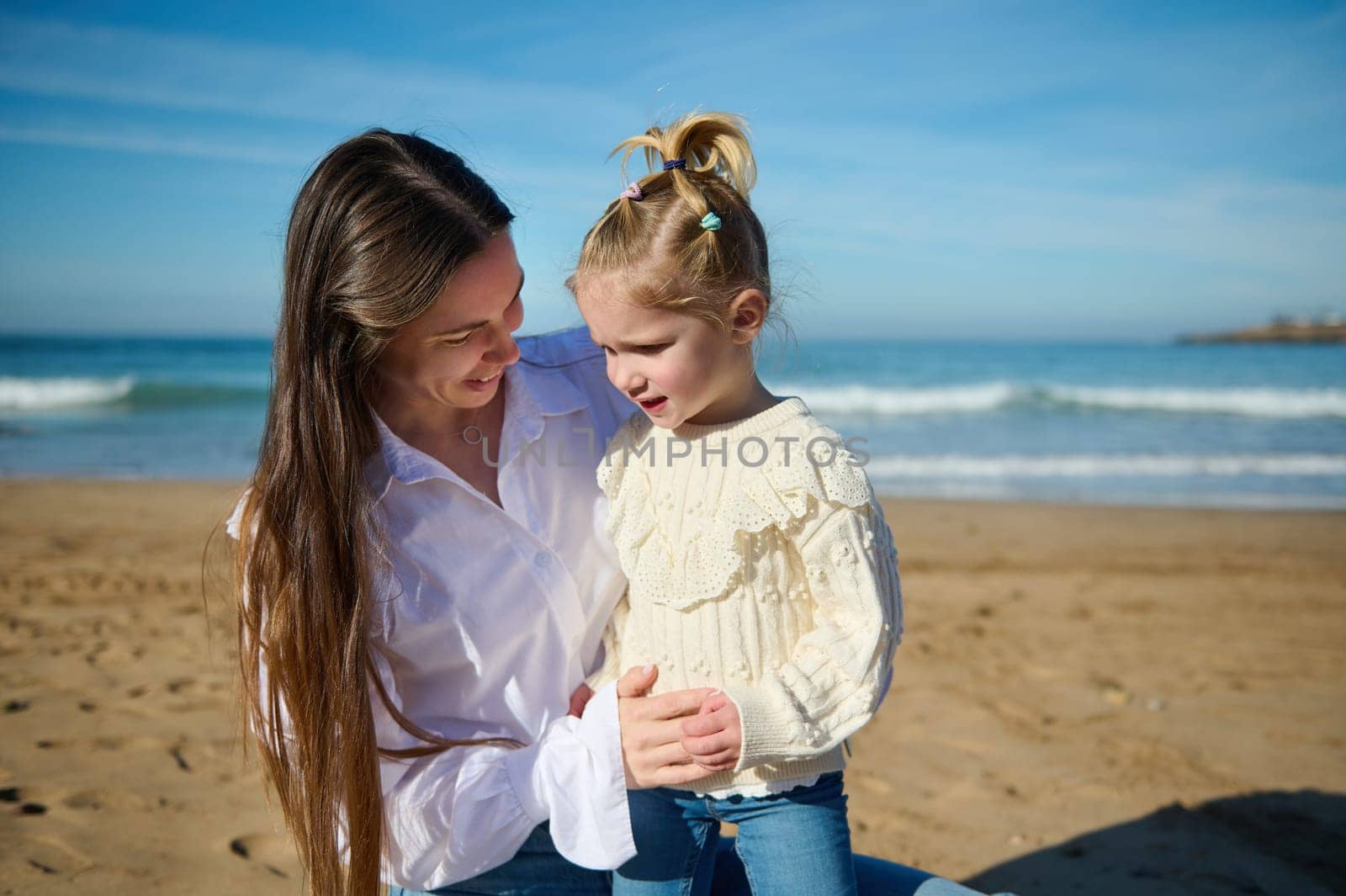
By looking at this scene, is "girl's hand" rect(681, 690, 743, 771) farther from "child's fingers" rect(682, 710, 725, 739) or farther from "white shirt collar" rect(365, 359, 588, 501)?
"white shirt collar" rect(365, 359, 588, 501)

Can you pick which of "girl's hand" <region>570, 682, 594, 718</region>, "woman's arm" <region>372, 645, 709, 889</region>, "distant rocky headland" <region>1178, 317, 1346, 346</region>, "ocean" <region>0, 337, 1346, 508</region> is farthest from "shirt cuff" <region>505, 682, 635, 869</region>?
"distant rocky headland" <region>1178, 317, 1346, 346</region>

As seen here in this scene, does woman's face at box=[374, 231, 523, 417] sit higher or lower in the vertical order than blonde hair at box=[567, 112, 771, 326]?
lower

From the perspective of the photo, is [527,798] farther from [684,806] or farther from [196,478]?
[196,478]

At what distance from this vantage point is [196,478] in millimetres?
9922

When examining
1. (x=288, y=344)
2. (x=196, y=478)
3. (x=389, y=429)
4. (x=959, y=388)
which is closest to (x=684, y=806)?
(x=389, y=429)

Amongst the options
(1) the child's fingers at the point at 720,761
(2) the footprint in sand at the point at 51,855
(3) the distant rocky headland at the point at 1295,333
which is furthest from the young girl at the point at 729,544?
(3) the distant rocky headland at the point at 1295,333

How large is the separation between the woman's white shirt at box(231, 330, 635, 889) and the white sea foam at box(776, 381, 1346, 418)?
48.2 ft

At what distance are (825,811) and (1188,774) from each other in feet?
7.63

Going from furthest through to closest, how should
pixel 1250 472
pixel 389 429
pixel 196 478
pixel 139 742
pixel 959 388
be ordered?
pixel 959 388 < pixel 1250 472 < pixel 196 478 < pixel 139 742 < pixel 389 429

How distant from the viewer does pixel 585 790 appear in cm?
178

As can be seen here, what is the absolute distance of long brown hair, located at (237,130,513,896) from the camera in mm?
1748

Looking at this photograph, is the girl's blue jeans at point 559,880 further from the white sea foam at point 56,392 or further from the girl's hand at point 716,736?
the white sea foam at point 56,392

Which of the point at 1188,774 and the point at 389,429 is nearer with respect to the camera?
the point at 389,429

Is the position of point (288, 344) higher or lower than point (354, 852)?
higher
